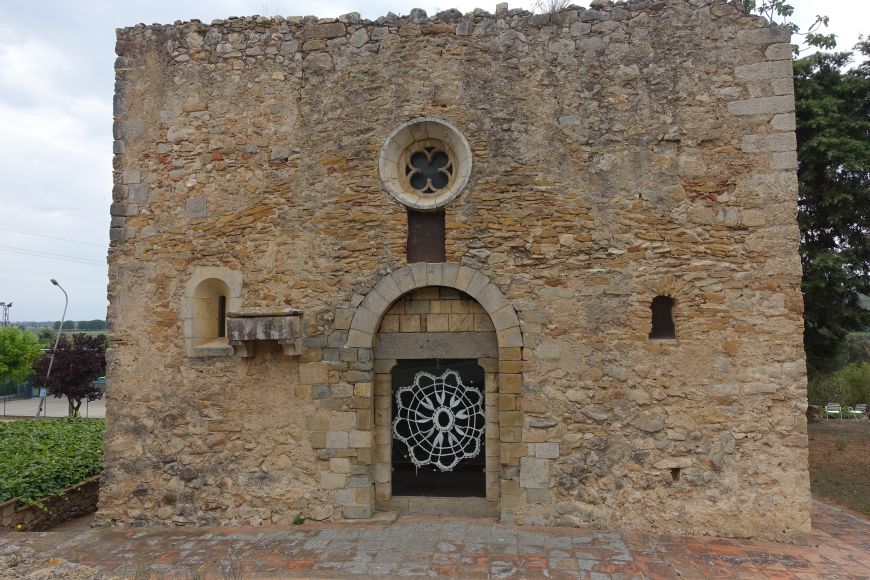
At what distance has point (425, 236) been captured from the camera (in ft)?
22.1

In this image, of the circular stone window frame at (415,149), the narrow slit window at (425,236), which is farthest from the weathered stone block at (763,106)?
the narrow slit window at (425,236)

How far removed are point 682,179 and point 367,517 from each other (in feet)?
16.3

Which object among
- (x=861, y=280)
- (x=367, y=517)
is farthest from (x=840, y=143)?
(x=367, y=517)

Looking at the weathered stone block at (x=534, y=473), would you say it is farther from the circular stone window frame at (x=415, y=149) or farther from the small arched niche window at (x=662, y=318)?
the circular stone window frame at (x=415, y=149)

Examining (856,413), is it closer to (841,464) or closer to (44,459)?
(841,464)

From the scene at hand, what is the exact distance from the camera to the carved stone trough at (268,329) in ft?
21.1

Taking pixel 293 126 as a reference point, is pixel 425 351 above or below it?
below

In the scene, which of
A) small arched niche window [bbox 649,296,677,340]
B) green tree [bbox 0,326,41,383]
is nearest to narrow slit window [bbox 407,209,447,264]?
small arched niche window [bbox 649,296,677,340]

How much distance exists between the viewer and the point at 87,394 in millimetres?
22109

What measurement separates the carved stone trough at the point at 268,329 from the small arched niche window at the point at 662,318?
12.6 ft

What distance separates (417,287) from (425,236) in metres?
0.60

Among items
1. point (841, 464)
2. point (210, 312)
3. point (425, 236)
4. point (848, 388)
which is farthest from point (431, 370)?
point (848, 388)

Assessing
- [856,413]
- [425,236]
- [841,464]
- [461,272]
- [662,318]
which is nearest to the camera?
[662,318]

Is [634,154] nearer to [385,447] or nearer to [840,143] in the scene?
[385,447]
